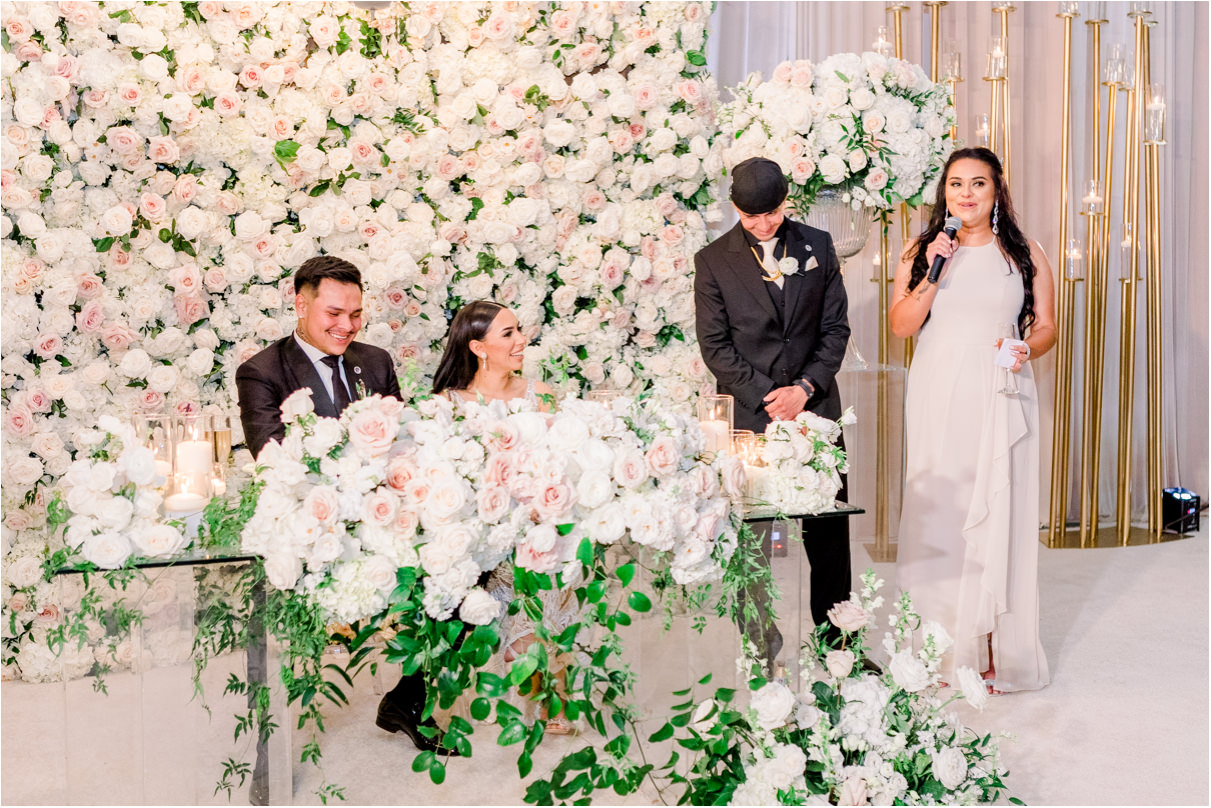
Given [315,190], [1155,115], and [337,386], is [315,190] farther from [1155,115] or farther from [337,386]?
[1155,115]

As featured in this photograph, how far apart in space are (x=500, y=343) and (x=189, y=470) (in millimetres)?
1337

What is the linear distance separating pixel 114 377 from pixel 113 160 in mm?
775

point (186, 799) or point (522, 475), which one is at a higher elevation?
point (522, 475)

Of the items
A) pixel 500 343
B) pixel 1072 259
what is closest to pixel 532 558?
pixel 500 343

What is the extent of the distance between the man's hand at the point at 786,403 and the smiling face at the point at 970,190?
80 cm

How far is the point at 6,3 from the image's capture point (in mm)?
3967

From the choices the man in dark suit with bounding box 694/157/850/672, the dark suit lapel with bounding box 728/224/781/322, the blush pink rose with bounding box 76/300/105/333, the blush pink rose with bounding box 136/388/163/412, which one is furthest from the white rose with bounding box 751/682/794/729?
the blush pink rose with bounding box 76/300/105/333

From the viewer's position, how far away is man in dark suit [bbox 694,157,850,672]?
161 inches

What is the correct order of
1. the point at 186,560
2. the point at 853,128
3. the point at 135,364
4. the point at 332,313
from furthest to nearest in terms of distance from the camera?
the point at 853,128 < the point at 135,364 < the point at 332,313 < the point at 186,560

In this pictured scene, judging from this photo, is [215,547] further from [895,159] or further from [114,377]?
[895,159]

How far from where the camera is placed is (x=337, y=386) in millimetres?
3891

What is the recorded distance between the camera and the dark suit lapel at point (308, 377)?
384cm

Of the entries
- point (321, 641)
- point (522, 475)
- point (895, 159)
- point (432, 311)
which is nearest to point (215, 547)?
point (321, 641)

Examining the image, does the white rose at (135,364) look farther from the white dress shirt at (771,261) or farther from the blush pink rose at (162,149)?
the white dress shirt at (771,261)
